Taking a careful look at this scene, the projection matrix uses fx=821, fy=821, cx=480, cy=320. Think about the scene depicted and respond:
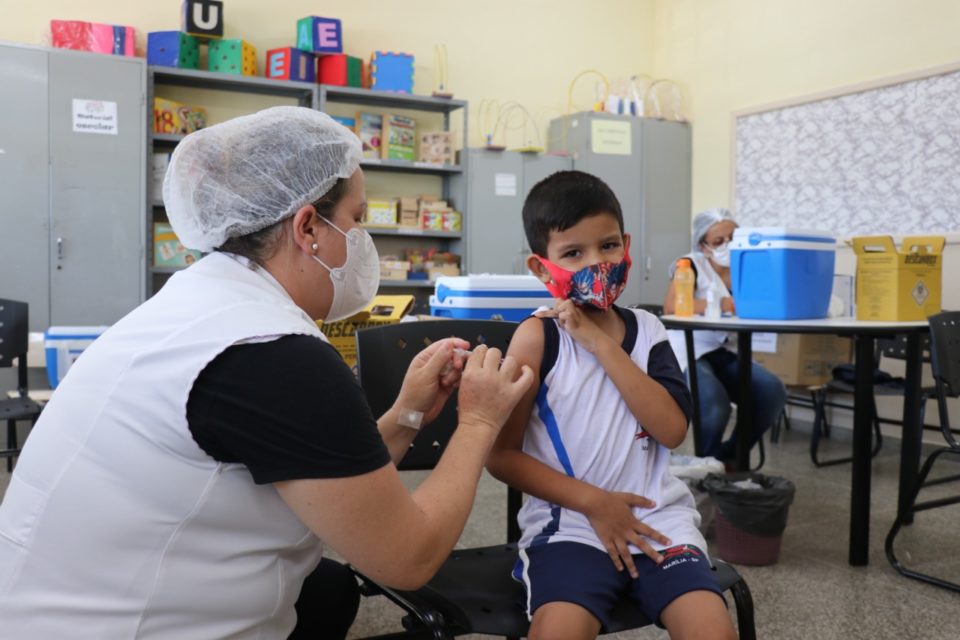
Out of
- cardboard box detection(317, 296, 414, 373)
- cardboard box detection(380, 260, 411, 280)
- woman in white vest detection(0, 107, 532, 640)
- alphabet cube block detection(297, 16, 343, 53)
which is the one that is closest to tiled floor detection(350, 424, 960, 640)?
cardboard box detection(317, 296, 414, 373)

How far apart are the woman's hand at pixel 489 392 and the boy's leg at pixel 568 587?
0.99 ft

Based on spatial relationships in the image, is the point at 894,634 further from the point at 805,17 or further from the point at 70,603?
the point at 805,17

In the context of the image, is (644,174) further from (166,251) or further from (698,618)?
(698,618)

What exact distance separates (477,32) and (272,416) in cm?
587

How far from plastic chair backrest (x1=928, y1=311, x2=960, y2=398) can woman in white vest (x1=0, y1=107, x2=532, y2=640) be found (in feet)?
6.31

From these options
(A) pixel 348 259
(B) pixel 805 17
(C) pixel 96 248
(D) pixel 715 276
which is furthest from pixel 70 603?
(B) pixel 805 17

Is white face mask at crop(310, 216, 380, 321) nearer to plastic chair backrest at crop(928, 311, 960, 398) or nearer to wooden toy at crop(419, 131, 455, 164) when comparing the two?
plastic chair backrest at crop(928, 311, 960, 398)

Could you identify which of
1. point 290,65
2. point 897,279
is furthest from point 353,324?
point 290,65

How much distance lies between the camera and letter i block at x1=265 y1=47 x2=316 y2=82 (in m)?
5.26

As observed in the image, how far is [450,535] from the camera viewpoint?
0.99m

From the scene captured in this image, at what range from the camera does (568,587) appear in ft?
4.01

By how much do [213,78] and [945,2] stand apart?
437 centimetres

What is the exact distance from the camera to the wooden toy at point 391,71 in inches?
218

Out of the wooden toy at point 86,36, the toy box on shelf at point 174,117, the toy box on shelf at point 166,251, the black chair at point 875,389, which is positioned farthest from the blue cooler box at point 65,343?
the black chair at point 875,389
